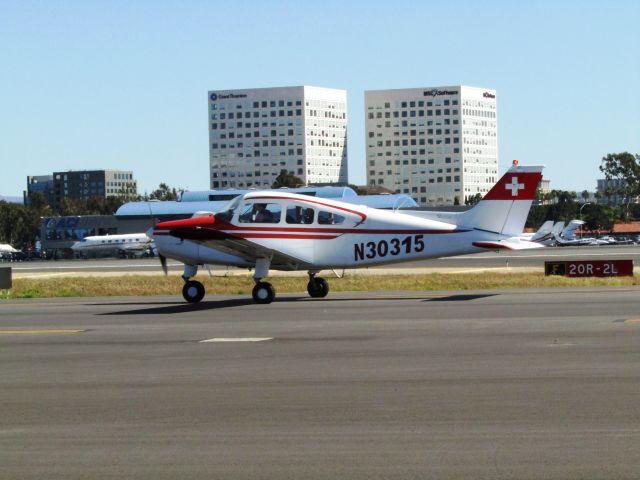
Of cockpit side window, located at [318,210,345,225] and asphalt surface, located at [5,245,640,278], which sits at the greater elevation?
cockpit side window, located at [318,210,345,225]

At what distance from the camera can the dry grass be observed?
33.1m

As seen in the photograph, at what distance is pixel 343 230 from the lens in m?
27.2

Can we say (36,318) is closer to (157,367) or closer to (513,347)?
(157,367)

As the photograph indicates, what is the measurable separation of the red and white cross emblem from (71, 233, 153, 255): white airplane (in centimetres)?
7504

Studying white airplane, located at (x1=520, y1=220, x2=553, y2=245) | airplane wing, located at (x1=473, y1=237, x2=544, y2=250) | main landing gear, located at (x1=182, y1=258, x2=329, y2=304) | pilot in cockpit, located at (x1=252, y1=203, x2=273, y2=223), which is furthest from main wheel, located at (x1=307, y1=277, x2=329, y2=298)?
white airplane, located at (x1=520, y1=220, x2=553, y2=245)

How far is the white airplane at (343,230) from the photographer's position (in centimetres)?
2655

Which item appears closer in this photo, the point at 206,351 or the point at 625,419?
the point at 625,419

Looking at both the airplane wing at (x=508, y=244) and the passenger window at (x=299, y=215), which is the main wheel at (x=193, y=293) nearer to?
the passenger window at (x=299, y=215)

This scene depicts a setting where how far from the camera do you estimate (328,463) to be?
847 centimetres

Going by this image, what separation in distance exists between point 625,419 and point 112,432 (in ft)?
16.1

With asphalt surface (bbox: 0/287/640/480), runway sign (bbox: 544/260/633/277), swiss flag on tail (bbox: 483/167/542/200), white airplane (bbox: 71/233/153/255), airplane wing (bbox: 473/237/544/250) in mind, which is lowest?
white airplane (bbox: 71/233/153/255)

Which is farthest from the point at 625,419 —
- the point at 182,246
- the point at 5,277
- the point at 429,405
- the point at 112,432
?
the point at 5,277

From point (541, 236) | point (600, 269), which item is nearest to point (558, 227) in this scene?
point (541, 236)

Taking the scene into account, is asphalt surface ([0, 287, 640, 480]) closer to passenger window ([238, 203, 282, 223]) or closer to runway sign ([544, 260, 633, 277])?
passenger window ([238, 203, 282, 223])
